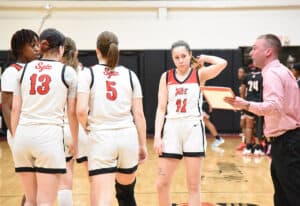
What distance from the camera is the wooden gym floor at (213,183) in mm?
5531

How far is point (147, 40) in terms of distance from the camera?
13.1m

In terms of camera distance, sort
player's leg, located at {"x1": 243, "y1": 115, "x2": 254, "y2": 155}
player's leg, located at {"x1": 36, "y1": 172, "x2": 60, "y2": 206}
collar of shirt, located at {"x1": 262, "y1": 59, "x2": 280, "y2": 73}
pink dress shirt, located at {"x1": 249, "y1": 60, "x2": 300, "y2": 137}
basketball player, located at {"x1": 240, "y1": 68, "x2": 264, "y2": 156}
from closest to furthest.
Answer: player's leg, located at {"x1": 36, "y1": 172, "x2": 60, "y2": 206}, pink dress shirt, located at {"x1": 249, "y1": 60, "x2": 300, "y2": 137}, collar of shirt, located at {"x1": 262, "y1": 59, "x2": 280, "y2": 73}, basketball player, located at {"x1": 240, "y1": 68, "x2": 264, "y2": 156}, player's leg, located at {"x1": 243, "y1": 115, "x2": 254, "y2": 155}

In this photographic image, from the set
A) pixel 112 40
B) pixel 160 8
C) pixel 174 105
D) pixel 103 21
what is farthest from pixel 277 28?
pixel 112 40

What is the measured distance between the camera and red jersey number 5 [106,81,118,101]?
10.8 feet

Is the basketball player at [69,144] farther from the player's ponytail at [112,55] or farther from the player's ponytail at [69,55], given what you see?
the player's ponytail at [112,55]

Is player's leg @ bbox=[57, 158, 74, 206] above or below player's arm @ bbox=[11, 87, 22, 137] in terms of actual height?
below

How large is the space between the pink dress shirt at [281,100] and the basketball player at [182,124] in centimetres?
77

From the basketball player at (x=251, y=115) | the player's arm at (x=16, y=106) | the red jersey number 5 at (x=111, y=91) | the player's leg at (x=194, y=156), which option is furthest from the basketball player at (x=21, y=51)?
the basketball player at (x=251, y=115)

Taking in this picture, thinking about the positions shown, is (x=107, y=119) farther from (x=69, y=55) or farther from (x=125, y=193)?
(x=69, y=55)

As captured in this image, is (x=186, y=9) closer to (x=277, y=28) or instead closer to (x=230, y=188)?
(x=277, y=28)

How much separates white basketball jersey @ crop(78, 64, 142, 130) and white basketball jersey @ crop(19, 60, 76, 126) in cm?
18

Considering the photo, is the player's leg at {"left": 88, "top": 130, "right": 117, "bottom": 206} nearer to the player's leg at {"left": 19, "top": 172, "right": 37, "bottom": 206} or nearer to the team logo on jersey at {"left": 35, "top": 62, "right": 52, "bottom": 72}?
the player's leg at {"left": 19, "top": 172, "right": 37, "bottom": 206}

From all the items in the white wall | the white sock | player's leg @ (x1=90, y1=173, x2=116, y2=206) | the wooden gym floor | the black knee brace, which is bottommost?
the wooden gym floor

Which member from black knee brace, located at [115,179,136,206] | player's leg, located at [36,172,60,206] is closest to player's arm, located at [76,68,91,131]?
player's leg, located at [36,172,60,206]
